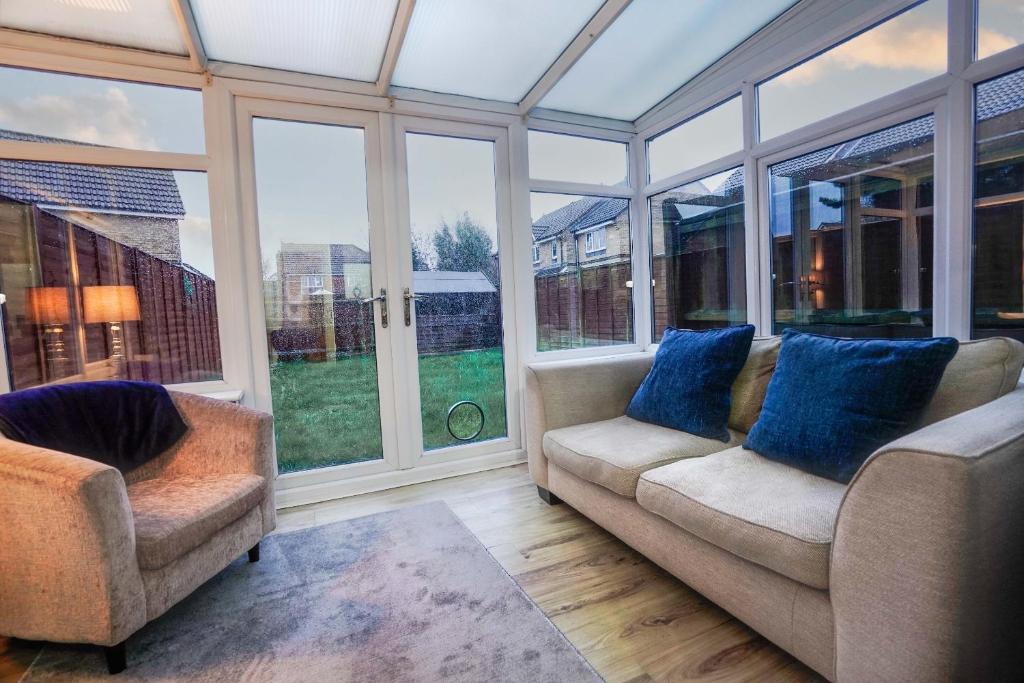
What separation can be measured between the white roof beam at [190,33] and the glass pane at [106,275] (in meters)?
0.53

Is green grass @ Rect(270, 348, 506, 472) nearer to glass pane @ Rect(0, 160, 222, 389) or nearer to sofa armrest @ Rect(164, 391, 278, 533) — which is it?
glass pane @ Rect(0, 160, 222, 389)

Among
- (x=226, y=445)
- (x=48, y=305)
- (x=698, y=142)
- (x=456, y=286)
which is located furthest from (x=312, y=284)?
(x=698, y=142)

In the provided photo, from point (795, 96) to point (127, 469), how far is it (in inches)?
136

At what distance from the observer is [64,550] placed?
1348 mm

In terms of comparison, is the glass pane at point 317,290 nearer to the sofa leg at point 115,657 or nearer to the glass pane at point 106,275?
the glass pane at point 106,275

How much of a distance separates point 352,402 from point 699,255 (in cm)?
234

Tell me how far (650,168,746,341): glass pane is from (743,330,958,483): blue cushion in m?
1.19

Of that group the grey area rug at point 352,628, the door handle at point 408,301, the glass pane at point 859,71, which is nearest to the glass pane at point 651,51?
the glass pane at point 859,71

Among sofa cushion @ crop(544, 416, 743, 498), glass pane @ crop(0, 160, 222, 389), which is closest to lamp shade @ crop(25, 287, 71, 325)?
glass pane @ crop(0, 160, 222, 389)

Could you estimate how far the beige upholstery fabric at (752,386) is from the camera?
2096 millimetres

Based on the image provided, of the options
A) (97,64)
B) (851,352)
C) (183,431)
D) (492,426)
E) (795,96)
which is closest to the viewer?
(851,352)

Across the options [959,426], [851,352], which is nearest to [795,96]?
[851,352]

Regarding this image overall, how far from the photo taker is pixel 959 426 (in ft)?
3.65

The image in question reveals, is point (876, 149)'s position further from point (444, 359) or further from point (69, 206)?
point (69, 206)
